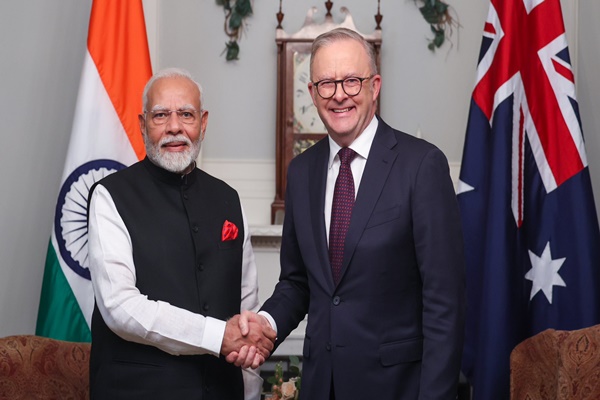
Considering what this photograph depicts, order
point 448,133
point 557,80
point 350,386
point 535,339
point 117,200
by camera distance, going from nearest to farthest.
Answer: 1. point 350,386
2. point 117,200
3. point 535,339
4. point 557,80
5. point 448,133

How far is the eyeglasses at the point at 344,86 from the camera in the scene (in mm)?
2189

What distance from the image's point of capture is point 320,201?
224 centimetres

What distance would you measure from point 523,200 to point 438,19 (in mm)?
1284

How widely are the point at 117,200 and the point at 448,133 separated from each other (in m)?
2.40

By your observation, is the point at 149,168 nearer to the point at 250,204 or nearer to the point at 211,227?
the point at 211,227

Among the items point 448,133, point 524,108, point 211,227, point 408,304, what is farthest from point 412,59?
point 408,304

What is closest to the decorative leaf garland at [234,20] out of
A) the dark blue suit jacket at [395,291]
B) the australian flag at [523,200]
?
the australian flag at [523,200]

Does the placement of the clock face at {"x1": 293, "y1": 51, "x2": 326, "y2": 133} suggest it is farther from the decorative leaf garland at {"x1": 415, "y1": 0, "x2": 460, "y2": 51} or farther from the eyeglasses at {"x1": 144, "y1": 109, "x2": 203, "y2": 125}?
the eyeglasses at {"x1": 144, "y1": 109, "x2": 203, "y2": 125}

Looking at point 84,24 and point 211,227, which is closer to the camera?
point 211,227

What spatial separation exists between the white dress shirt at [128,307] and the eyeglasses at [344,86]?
72 centimetres

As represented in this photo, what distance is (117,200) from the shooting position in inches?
94.5

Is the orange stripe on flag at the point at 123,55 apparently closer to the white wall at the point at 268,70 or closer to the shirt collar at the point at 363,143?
the white wall at the point at 268,70

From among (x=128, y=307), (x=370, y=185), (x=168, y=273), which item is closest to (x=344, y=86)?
(x=370, y=185)

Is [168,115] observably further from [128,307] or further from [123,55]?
[123,55]
